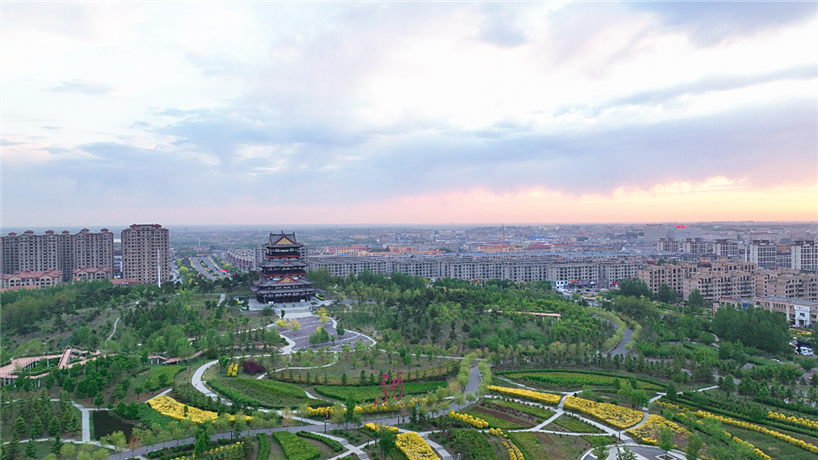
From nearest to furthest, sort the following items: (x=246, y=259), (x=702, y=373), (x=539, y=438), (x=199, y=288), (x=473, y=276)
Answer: (x=539, y=438) → (x=702, y=373) → (x=199, y=288) → (x=473, y=276) → (x=246, y=259)

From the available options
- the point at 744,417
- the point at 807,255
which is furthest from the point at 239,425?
the point at 807,255

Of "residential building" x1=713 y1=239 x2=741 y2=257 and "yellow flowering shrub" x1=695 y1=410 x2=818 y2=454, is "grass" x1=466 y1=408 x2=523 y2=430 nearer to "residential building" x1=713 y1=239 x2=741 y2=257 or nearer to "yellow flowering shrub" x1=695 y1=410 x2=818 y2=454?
"yellow flowering shrub" x1=695 y1=410 x2=818 y2=454

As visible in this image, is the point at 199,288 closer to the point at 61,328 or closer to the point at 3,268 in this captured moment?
the point at 61,328

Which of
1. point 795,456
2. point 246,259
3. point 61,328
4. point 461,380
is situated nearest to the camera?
point 795,456

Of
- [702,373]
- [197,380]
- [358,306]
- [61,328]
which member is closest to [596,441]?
[702,373]

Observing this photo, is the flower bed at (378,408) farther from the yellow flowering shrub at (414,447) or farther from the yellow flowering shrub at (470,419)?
the yellow flowering shrub at (414,447)

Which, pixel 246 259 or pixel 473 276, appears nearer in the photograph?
pixel 473 276
